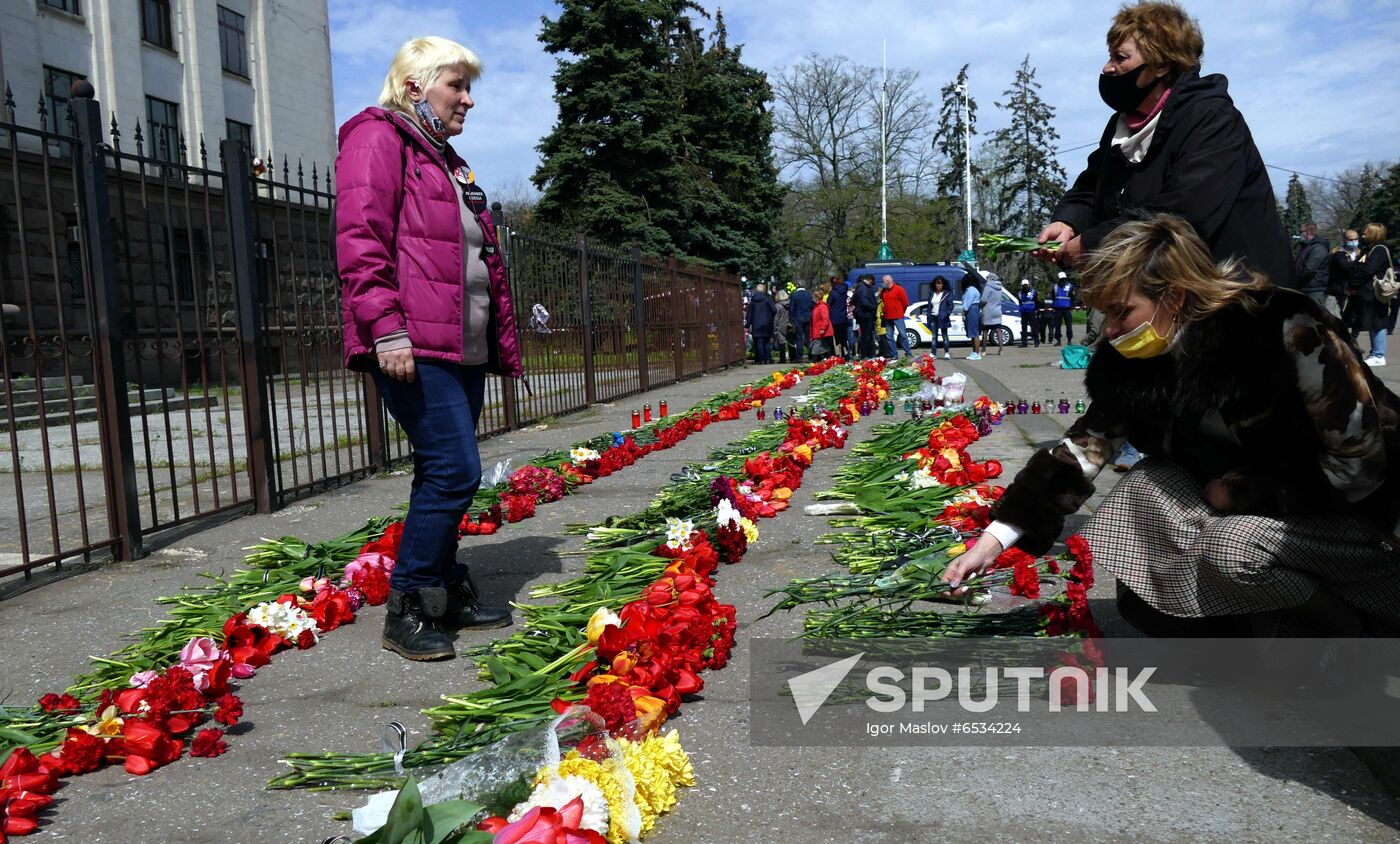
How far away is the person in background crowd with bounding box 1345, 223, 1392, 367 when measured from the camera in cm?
1392

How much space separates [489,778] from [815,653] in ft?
4.80

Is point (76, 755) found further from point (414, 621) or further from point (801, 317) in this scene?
point (801, 317)

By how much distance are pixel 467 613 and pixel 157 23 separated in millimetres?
26426

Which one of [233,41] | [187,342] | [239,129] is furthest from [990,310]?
[187,342]

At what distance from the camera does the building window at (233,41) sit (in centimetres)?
2753

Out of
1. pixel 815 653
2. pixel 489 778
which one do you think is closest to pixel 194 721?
pixel 489 778

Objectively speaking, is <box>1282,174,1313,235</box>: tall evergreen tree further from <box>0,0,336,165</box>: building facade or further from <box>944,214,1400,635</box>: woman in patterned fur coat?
<box>944,214,1400,635</box>: woman in patterned fur coat

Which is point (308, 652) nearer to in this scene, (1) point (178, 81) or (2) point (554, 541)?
(2) point (554, 541)

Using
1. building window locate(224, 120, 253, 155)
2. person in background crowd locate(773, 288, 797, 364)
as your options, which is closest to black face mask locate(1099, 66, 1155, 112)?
person in background crowd locate(773, 288, 797, 364)

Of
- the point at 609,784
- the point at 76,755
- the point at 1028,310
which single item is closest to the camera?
the point at 609,784

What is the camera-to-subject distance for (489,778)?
88.6 inches

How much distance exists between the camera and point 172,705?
9.69ft

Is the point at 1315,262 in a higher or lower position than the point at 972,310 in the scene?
higher

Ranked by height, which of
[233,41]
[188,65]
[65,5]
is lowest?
[188,65]
